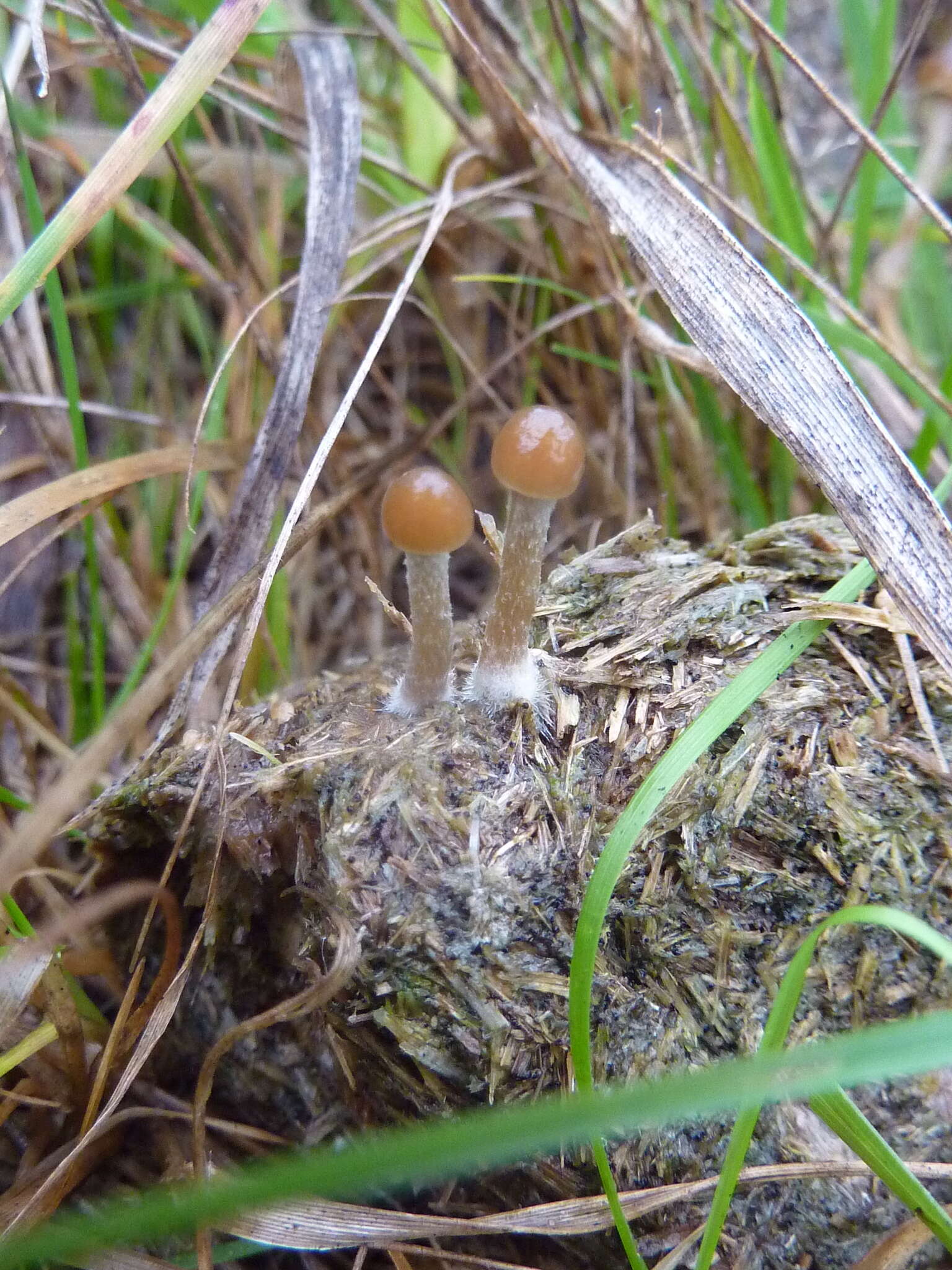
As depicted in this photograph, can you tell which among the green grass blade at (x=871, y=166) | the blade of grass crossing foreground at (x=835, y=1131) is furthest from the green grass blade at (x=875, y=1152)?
the green grass blade at (x=871, y=166)

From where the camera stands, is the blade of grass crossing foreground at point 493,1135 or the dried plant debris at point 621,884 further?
the dried plant debris at point 621,884

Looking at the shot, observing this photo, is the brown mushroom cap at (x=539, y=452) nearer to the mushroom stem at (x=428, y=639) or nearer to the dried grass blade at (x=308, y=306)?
the mushroom stem at (x=428, y=639)

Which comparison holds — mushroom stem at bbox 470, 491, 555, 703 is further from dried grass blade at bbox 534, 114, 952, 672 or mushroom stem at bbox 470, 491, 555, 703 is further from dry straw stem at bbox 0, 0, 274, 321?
dry straw stem at bbox 0, 0, 274, 321

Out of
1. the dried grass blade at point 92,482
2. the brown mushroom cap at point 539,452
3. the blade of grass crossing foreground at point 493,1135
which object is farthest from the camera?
the dried grass blade at point 92,482

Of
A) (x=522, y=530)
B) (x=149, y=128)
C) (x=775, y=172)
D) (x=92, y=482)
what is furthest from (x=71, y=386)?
(x=775, y=172)

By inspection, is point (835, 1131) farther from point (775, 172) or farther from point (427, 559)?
point (775, 172)
